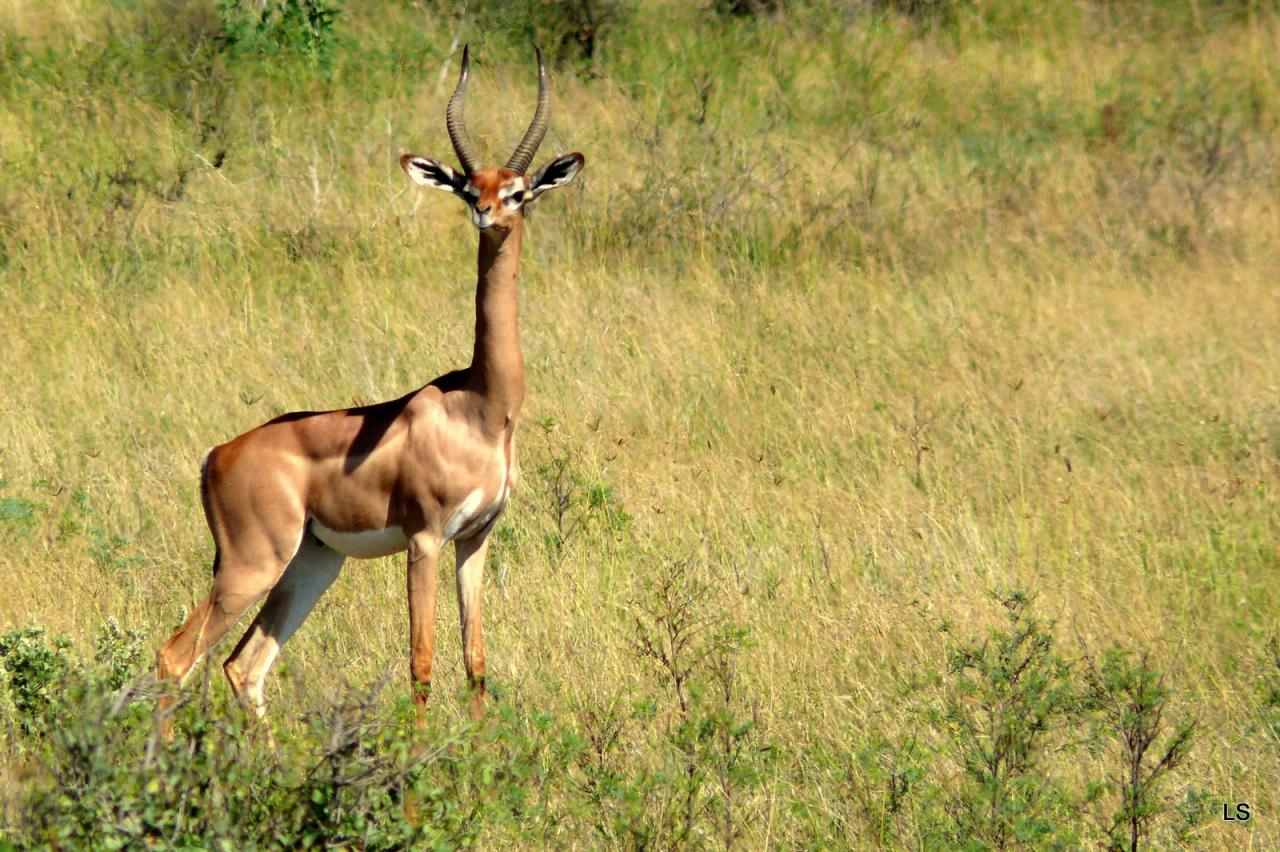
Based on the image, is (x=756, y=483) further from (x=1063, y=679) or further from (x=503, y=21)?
(x=503, y=21)

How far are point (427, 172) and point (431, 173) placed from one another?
2cm

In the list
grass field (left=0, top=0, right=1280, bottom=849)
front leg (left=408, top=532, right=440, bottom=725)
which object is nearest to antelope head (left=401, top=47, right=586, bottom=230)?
front leg (left=408, top=532, right=440, bottom=725)

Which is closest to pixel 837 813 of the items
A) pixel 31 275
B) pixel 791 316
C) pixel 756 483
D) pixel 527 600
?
pixel 527 600

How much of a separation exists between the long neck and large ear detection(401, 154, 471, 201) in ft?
1.51

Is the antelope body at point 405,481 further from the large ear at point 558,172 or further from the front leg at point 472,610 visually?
the large ear at point 558,172

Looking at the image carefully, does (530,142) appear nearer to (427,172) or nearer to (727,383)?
(427,172)

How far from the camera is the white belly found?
18.6 ft

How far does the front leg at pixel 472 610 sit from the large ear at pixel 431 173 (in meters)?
1.33

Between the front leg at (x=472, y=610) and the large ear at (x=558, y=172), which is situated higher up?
the large ear at (x=558, y=172)

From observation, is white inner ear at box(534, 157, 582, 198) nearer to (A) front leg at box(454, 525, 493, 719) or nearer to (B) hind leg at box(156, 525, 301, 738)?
(A) front leg at box(454, 525, 493, 719)

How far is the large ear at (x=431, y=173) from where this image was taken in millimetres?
6070

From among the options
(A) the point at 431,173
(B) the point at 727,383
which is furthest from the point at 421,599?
(B) the point at 727,383

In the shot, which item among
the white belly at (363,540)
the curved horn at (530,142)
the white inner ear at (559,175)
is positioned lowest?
the white belly at (363,540)

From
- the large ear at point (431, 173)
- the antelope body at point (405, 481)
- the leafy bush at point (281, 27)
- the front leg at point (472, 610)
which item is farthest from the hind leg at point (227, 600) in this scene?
the leafy bush at point (281, 27)
